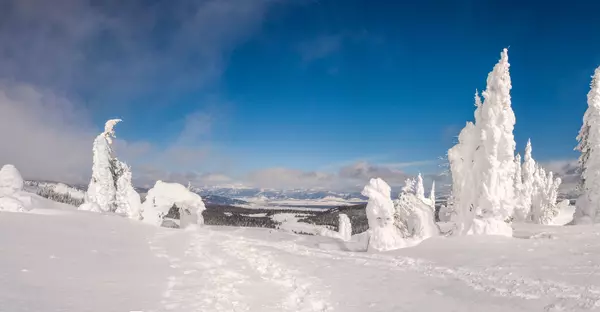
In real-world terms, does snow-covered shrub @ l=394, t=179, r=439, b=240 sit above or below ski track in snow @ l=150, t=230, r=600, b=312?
above

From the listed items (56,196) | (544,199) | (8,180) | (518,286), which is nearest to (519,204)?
(544,199)

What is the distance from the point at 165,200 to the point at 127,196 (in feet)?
15.1

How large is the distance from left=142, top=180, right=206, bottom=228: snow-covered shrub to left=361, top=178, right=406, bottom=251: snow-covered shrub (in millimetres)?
23864

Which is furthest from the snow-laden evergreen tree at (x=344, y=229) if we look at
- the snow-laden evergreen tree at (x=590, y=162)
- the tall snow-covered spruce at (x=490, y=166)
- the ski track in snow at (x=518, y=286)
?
the ski track in snow at (x=518, y=286)

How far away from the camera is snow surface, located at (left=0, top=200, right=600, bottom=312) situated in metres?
9.78

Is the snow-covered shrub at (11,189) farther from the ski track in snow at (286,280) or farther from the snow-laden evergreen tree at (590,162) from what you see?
the snow-laden evergreen tree at (590,162)

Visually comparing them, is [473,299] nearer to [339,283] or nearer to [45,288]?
[339,283]

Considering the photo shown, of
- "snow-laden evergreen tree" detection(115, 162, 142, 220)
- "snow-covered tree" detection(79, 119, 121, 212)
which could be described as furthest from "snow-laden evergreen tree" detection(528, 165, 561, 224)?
"snow-covered tree" detection(79, 119, 121, 212)

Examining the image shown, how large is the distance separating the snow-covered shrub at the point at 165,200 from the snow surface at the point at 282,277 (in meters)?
21.0

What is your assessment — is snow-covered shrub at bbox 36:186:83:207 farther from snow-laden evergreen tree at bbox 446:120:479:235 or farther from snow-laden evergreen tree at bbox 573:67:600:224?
snow-laden evergreen tree at bbox 573:67:600:224

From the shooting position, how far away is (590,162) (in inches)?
1273

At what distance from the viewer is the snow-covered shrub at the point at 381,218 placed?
85.1 ft

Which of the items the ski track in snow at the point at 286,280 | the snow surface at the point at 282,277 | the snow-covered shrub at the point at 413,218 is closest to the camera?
the snow surface at the point at 282,277

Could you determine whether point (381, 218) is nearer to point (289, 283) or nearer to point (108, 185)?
point (289, 283)
